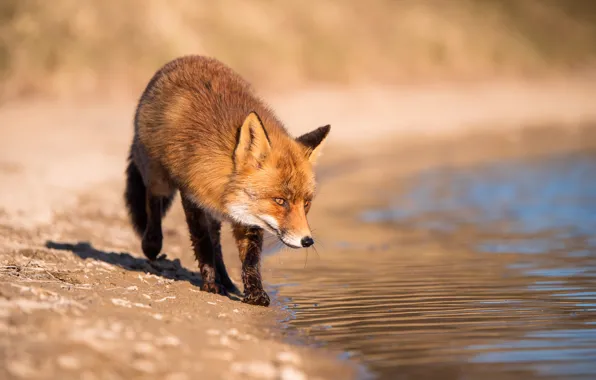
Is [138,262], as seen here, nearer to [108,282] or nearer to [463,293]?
[108,282]

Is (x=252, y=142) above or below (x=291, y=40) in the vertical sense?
below

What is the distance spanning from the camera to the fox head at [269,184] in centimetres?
628

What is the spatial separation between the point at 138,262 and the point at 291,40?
176 ft

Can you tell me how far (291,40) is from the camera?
60562 mm

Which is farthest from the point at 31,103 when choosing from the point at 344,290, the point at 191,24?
the point at 344,290

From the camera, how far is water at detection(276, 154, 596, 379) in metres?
4.92

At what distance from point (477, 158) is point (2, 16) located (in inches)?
1406

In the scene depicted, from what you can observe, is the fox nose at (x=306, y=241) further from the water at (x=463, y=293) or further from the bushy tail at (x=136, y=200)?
the bushy tail at (x=136, y=200)

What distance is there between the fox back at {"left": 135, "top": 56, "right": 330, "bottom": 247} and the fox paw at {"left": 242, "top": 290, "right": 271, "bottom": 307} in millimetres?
608

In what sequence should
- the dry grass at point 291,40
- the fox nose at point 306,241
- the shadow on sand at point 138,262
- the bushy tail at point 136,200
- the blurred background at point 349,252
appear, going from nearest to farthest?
the blurred background at point 349,252 < the fox nose at point 306,241 < the shadow on sand at point 138,262 < the bushy tail at point 136,200 < the dry grass at point 291,40

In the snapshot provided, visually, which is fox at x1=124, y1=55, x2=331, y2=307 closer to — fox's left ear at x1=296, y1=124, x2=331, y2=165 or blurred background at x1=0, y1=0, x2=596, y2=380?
fox's left ear at x1=296, y1=124, x2=331, y2=165

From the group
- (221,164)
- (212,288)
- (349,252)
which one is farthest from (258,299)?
(349,252)

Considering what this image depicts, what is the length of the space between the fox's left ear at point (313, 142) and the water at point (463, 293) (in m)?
1.17

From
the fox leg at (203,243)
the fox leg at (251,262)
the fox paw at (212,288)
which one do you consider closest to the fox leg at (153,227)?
the fox leg at (203,243)
